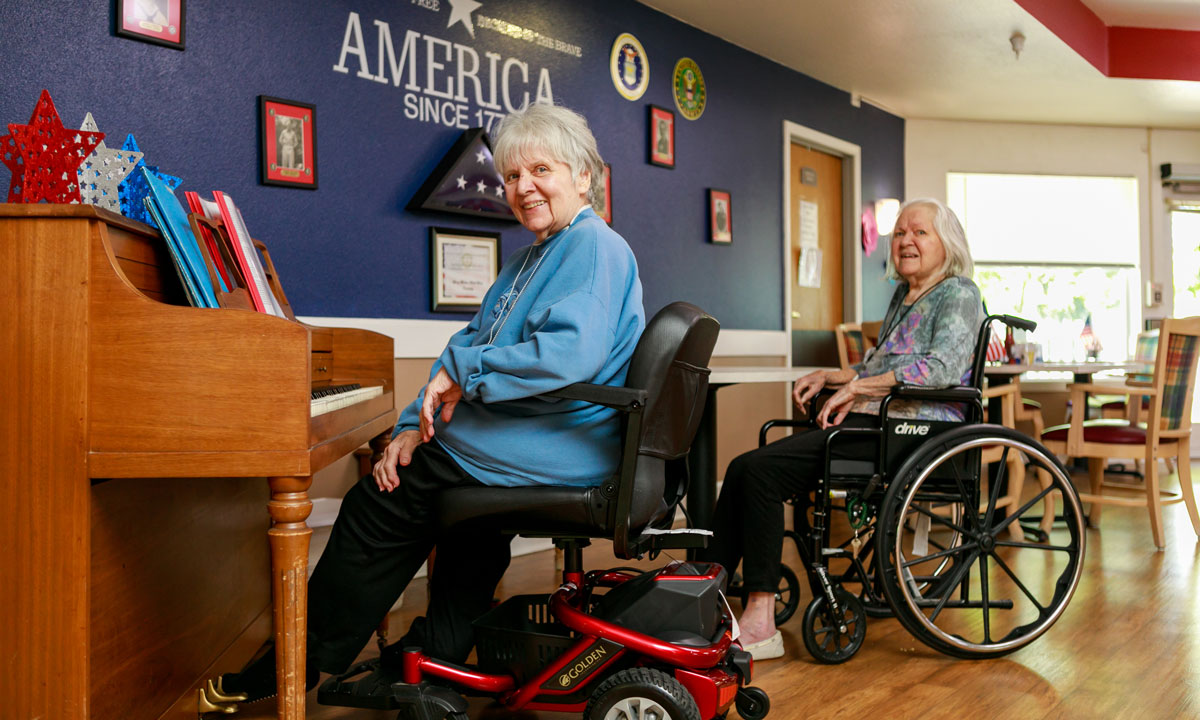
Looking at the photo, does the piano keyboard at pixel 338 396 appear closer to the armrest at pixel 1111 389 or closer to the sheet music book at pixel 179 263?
the sheet music book at pixel 179 263

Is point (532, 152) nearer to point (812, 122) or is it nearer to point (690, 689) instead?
point (690, 689)

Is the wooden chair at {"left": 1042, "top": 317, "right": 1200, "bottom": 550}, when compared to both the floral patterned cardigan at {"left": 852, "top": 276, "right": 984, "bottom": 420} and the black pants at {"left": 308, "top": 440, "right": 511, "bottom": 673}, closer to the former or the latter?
the floral patterned cardigan at {"left": 852, "top": 276, "right": 984, "bottom": 420}

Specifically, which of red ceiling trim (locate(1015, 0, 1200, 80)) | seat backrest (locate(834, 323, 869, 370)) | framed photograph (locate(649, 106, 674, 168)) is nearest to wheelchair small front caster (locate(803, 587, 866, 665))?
framed photograph (locate(649, 106, 674, 168))

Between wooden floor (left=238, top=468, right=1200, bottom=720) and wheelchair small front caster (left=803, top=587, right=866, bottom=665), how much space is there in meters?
0.03

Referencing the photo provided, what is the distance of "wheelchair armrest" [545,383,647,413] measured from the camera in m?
1.55

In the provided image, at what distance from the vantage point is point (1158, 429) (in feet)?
12.7

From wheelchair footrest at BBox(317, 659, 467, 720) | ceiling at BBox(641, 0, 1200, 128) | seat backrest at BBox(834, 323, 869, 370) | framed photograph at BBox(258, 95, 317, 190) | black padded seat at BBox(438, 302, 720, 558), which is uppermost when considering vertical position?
ceiling at BBox(641, 0, 1200, 128)

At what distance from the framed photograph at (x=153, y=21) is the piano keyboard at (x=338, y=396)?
3.85 feet

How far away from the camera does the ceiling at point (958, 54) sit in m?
4.55

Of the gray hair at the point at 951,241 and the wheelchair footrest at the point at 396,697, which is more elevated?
the gray hair at the point at 951,241

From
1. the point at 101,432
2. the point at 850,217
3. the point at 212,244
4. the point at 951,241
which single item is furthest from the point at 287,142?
the point at 850,217

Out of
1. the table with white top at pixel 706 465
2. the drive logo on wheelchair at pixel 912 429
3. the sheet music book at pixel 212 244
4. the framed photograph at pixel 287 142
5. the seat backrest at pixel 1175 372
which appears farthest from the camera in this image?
the seat backrest at pixel 1175 372

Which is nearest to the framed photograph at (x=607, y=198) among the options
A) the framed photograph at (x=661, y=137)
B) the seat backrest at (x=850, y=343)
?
the framed photograph at (x=661, y=137)

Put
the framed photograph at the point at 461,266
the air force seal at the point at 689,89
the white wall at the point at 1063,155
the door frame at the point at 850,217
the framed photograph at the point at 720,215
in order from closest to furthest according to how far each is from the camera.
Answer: the framed photograph at the point at 461,266
the air force seal at the point at 689,89
the framed photograph at the point at 720,215
the door frame at the point at 850,217
the white wall at the point at 1063,155
